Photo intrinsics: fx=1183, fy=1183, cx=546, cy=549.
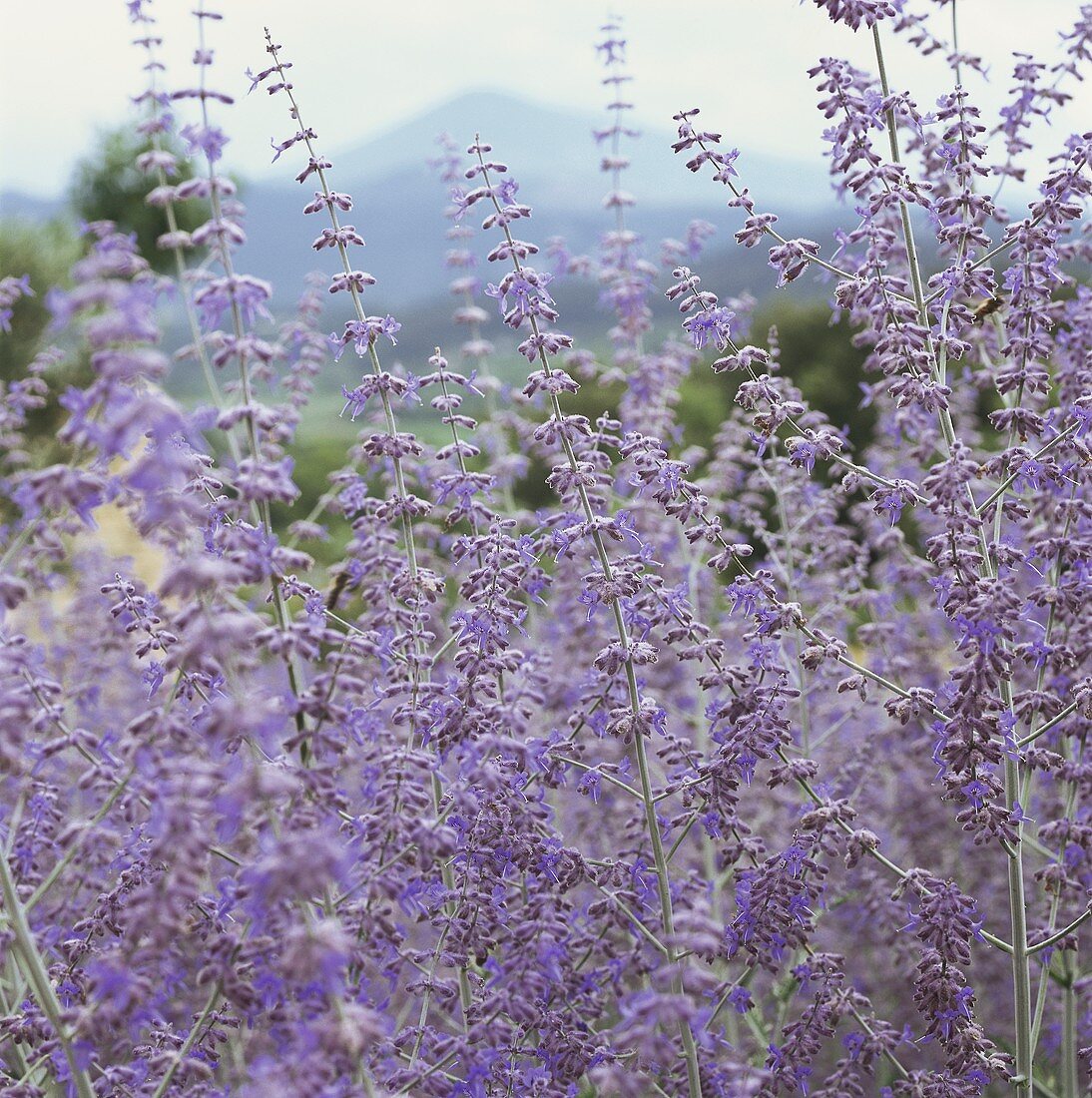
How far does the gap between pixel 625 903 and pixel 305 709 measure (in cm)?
133

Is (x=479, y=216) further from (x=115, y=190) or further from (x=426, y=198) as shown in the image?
(x=115, y=190)

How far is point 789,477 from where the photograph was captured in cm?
525

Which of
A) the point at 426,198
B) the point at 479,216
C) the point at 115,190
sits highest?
the point at 479,216

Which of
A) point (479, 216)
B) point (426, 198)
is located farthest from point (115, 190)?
point (479, 216)

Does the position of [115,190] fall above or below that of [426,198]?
below

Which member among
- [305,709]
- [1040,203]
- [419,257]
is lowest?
[419,257]

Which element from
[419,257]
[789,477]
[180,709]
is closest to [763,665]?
[180,709]

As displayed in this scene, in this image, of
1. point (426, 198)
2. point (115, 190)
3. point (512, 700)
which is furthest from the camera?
point (115, 190)

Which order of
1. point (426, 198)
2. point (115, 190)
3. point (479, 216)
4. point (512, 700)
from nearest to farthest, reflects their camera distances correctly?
point (512, 700)
point (479, 216)
point (426, 198)
point (115, 190)

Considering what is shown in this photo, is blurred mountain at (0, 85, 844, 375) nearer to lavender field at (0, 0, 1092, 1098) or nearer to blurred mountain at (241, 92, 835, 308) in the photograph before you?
blurred mountain at (241, 92, 835, 308)

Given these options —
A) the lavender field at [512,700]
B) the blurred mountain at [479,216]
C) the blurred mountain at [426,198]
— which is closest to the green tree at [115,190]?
the blurred mountain at [479,216]

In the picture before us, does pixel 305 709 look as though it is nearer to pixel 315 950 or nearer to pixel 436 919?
pixel 315 950

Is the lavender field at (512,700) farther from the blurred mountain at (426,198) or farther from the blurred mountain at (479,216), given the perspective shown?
the blurred mountain at (426,198)

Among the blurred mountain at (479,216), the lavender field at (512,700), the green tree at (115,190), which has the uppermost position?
the lavender field at (512,700)
